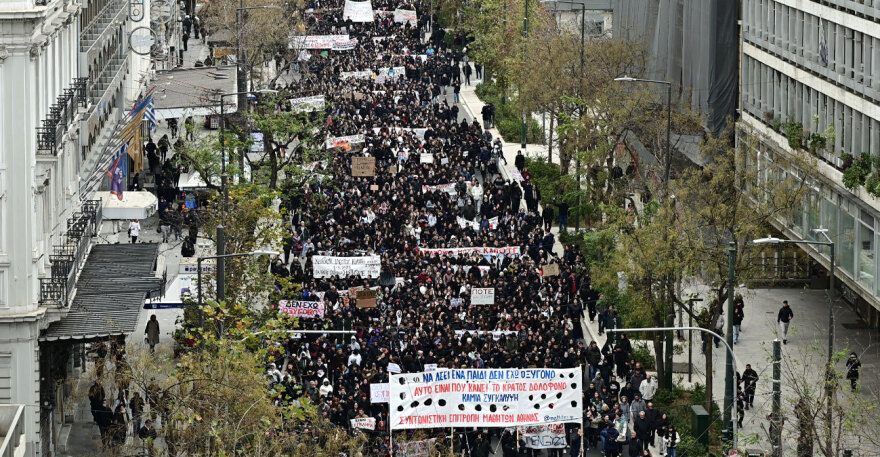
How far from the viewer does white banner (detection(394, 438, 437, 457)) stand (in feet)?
144

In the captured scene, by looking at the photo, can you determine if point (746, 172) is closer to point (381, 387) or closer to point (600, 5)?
point (381, 387)

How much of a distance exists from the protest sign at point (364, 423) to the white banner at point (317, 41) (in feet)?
190

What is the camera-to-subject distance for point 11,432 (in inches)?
1308

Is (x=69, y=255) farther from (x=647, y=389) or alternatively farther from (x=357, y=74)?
(x=357, y=74)

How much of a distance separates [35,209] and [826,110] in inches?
1027

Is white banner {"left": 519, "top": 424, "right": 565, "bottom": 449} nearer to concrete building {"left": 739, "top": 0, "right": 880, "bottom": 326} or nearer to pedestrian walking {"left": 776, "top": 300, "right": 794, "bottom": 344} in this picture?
concrete building {"left": 739, "top": 0, "right": 880, "bottom": 326}

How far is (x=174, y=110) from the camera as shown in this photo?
265 feet

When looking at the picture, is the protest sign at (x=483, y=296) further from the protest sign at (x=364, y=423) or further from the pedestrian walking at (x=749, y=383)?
the protest sign at (x=364, y=423)

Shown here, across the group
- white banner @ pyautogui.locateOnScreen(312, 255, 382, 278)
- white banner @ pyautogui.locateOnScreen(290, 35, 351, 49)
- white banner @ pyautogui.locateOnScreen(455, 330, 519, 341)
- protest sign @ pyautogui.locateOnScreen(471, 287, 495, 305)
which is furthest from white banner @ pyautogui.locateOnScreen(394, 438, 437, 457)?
white banner @ pyautogui.locateOnScreen(290, 35, 351, 49)

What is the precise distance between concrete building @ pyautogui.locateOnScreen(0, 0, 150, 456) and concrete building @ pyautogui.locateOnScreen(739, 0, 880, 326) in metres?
22.3

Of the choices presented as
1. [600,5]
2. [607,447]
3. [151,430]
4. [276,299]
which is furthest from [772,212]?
[600,5]

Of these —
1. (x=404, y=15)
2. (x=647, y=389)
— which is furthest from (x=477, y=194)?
(x=404, y=15)

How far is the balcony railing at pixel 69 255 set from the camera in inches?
1838

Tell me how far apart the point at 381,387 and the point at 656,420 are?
22.2 ft
